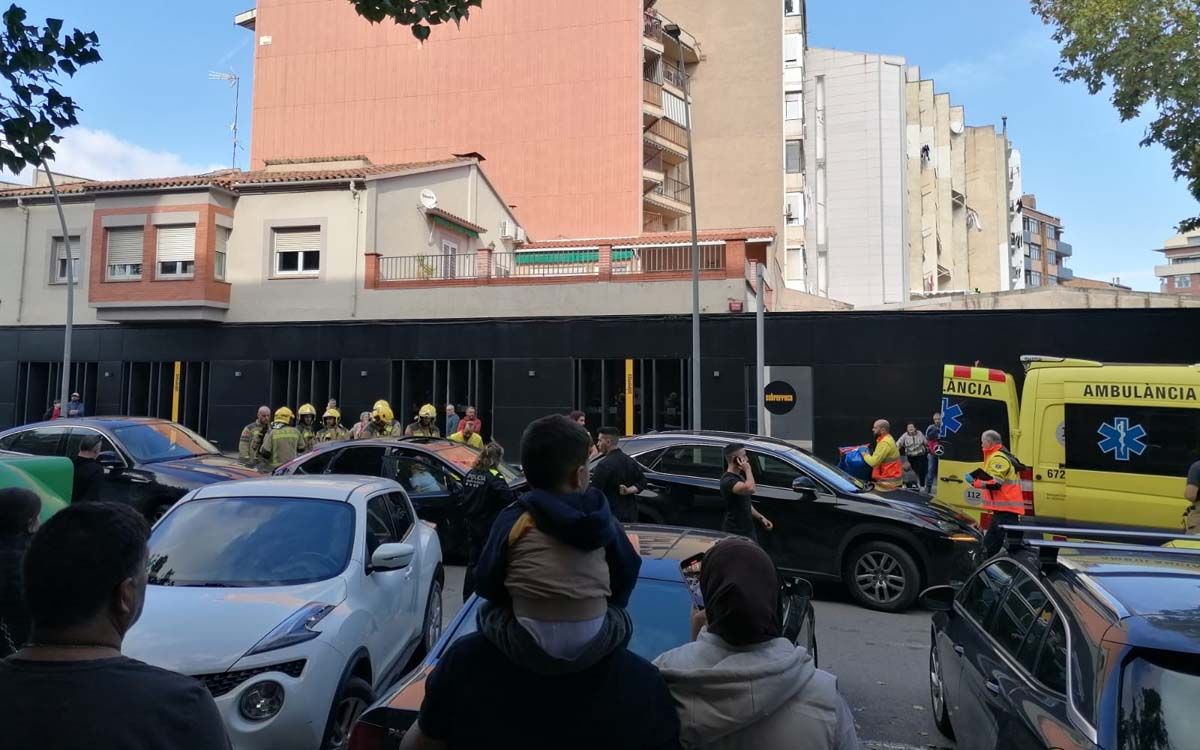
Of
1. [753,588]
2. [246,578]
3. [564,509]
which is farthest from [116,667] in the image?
[246,578]

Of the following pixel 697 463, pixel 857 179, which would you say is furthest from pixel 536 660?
pixel 857 179

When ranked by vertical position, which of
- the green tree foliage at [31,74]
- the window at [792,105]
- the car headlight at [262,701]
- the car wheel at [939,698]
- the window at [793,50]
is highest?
the window at [793,50]

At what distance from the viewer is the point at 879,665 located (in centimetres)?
603

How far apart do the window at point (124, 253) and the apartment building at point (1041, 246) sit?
90.7 metres

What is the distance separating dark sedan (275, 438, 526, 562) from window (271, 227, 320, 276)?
12.9 meters

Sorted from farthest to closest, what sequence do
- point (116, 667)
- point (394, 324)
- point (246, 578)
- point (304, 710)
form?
point (394, 324)
point (246, 578)
point (304, 710)
point (116, 667)

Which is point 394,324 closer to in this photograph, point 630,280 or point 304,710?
point 630,280

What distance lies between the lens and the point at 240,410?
70.1 feet

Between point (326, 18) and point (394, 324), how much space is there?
18.6 meters

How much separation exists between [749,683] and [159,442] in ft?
33.9

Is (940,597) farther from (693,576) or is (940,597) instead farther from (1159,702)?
(1159,702)

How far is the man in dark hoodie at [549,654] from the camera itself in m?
1.82

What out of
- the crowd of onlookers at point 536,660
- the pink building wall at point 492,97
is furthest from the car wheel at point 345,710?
the pink building wall at point 492,97

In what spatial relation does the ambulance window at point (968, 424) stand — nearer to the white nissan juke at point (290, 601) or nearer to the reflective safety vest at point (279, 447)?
the white nissan juke at point (290, 601)
